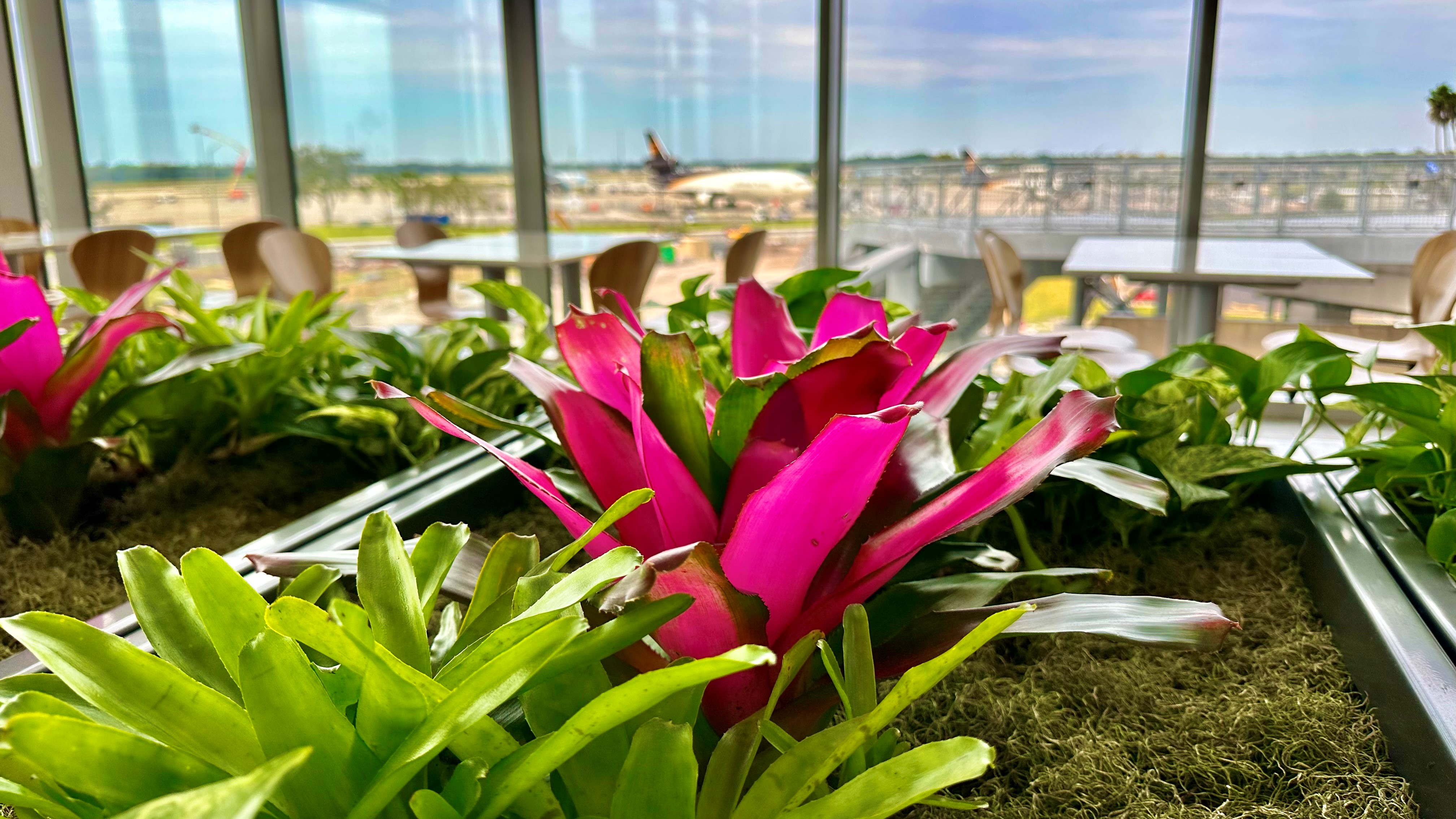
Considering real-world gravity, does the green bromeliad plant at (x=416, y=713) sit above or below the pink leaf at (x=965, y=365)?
below

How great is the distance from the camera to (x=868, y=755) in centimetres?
41

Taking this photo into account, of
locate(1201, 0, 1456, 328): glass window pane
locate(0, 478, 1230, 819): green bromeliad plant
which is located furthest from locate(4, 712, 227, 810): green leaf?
locate(1201, 0, 1456, 328): glass window pane

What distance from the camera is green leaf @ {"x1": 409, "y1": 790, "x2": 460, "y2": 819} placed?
280 millimetres

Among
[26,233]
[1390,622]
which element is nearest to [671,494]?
[1390,622]

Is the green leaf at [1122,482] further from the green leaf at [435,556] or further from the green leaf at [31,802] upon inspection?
the green leaf at [31,802]

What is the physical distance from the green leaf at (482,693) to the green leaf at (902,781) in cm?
10

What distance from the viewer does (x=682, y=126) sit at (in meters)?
4.71

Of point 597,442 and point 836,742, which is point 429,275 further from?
point 836,742

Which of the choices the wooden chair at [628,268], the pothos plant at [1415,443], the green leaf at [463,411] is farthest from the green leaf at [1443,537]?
the wooden chair at [628,268]

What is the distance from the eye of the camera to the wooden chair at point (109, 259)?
3342 mm

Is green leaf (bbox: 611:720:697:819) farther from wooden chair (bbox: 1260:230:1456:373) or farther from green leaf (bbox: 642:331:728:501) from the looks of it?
wooden chair (bbox: 1260:230:1456:373)

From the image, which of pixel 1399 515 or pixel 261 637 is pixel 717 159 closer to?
pixel 1399 515

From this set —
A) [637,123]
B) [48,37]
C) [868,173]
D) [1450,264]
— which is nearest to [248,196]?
[48,37]

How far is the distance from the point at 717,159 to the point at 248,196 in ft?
7.86
